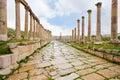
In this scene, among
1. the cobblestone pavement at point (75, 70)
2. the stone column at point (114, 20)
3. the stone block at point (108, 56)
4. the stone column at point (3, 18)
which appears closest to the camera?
the cobblestone pavement at point (75, 70)

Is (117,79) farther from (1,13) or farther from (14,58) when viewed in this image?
(1,13)

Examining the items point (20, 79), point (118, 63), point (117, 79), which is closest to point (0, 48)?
point (20, 79)

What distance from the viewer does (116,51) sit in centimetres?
534

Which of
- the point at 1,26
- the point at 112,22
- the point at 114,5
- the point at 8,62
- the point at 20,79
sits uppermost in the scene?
the point at 114,5

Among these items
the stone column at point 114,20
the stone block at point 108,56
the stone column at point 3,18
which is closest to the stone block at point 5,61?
the stone column at point 3,18

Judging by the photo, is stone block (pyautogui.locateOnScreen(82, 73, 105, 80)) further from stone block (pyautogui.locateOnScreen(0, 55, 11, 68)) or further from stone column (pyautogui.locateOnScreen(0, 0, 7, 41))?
stone column (pyautogui.locateOnScreen(0, 0, 7, 41))

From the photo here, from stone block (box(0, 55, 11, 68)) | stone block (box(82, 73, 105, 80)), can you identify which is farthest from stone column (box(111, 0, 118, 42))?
stone block (box(0, 55, 11, 68))

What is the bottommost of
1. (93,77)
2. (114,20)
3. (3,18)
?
(93,77)

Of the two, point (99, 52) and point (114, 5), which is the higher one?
point (114, 5)

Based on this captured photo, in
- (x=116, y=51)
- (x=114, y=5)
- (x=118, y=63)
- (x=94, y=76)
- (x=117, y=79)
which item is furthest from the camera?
(x=114, y=5)

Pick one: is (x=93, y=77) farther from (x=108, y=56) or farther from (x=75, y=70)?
(x=108, y=56)

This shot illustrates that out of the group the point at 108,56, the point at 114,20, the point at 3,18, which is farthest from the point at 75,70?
the point at 114,20

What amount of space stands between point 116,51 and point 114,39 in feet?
14.2

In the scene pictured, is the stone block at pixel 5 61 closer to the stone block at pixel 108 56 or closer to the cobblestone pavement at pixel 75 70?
the cobblestone pavement at pixel 75 70
